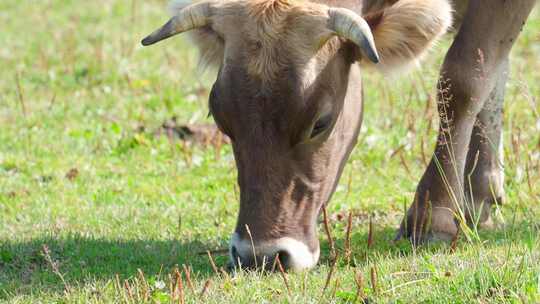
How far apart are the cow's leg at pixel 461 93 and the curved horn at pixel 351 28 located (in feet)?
2.66

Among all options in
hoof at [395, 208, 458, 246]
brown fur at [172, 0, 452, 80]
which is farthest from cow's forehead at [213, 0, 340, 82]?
hoof at [395, 208, 458, 246]

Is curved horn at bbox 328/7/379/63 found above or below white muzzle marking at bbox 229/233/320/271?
above

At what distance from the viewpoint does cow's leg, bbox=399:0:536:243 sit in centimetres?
641

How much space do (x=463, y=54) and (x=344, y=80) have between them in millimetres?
763

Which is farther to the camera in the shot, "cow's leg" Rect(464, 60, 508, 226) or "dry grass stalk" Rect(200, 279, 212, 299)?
"cow's leg" Rect(464, 60, 508, 226)

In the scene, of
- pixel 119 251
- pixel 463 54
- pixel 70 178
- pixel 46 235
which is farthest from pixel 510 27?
pixel 70 178

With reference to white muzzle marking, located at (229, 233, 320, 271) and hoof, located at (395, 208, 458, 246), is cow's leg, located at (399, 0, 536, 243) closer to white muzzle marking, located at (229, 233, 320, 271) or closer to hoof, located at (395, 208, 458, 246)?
hoof, located at (395, 208, 458, 246)

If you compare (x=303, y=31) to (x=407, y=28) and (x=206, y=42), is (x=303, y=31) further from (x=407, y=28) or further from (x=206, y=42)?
(x=206, y=42)

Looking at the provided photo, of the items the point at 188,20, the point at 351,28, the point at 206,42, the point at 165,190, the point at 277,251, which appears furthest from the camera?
the point at 165,190

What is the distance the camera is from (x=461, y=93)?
21.4 feet

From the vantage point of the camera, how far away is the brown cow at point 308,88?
579cm

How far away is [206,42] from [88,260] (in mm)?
1520

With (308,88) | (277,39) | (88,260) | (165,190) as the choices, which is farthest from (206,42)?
(165,190)

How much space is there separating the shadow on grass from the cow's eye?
98 cm
